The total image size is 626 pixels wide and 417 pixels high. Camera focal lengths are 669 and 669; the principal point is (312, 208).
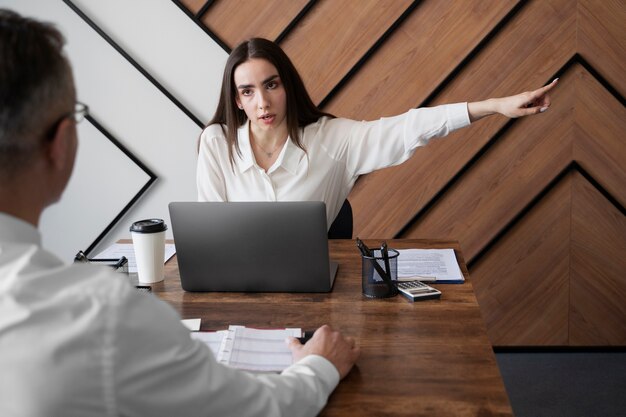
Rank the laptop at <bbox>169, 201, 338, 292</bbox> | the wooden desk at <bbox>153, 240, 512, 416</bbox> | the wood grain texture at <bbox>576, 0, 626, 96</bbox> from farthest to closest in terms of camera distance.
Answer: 1. the wood grain texture at <bbox>576, 0, 626, 96</bbox>
2. the laptop at <bbox>169, 201, 338, 292</bbox>
3. the wooden desk at <bbox>153, 240, 512, 416</bbox>

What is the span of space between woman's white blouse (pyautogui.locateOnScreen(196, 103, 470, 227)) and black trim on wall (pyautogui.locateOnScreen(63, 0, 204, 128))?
88 centimetres

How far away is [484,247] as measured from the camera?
3225mm

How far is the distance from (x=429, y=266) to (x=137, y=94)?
202 centimetres

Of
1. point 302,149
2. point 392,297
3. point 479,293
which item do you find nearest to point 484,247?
point 479,293

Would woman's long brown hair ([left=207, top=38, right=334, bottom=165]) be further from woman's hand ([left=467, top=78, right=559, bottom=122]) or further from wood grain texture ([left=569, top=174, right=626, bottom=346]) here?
wood grain texture ([left=569, top=174, right=626, bottom=346])

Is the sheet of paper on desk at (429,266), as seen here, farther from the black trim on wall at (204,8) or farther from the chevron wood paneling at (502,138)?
the black trim on wall at (204,8)

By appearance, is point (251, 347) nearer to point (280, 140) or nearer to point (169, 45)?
point (280, 140)

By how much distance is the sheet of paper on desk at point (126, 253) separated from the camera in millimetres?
2035

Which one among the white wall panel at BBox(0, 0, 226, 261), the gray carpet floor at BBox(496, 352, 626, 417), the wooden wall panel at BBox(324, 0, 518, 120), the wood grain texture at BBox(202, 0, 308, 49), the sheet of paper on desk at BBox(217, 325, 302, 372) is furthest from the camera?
the white wall panel at BBox(0, 0, 226, 261)

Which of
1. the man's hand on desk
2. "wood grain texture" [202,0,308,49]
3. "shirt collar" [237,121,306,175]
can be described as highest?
"wood grain texture" [202,0,308,49]

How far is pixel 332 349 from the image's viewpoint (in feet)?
4.17

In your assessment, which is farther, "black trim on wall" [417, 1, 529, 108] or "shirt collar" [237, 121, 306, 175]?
"black trim on wall" [417, 1, 529, 108]

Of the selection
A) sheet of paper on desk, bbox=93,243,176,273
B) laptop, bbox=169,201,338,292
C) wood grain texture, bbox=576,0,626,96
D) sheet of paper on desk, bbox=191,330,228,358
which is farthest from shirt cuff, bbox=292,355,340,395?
wood grain texture, bbox=576,0,626,96

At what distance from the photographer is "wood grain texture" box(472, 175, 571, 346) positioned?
317 cm
